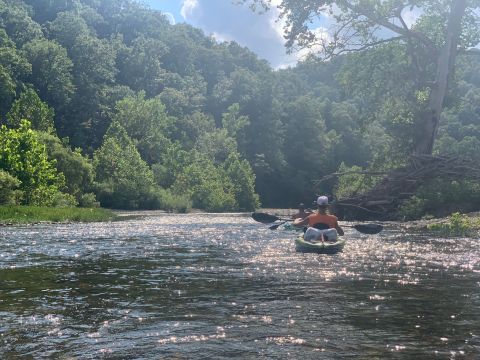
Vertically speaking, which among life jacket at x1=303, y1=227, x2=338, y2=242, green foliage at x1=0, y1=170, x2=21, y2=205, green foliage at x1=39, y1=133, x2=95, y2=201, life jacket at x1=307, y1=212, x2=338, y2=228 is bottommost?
life jacket at x1=303, y1=227, x2=338, y2=242

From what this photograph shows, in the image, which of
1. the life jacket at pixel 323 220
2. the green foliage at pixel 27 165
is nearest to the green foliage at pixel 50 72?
the green foliage at pixel 27 165

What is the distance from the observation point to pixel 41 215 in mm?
29625

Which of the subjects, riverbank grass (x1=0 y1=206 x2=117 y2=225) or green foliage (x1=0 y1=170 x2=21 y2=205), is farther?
green foliage (x1=0 y1=170 x2=21 y2=205)

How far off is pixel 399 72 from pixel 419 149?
28.0ft

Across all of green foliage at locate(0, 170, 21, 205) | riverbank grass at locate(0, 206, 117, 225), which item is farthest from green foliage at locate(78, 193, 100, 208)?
green foliage at locate(0, 170, 21, 205)

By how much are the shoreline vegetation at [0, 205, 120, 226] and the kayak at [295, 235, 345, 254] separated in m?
16.9

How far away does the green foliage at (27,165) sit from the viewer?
35.8 metres

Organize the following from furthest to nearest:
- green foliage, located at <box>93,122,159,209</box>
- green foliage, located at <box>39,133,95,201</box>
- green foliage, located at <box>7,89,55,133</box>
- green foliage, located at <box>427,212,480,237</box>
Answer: green foliage, located at <box>7,89,55,133</box>, green foliage, located at <box>93,122,159,209</box>, green foliage, located at <box>39,133,95,201</box>, green foliage, located at <box>427,212,480,237</box>

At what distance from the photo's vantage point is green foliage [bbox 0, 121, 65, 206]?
1411 inches

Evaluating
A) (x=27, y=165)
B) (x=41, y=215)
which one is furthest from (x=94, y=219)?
(x=27, y=165)

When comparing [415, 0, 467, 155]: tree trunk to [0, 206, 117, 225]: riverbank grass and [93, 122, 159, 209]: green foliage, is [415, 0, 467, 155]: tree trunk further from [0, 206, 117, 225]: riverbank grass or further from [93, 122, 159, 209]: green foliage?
[93, 122, 159, 209]: green foliage

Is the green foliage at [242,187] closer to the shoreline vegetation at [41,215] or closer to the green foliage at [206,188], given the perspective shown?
the green foliage at [206,188]

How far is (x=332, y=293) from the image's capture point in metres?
9.45

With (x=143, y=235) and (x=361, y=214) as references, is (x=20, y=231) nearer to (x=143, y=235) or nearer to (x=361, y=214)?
(x=143, y=235)
